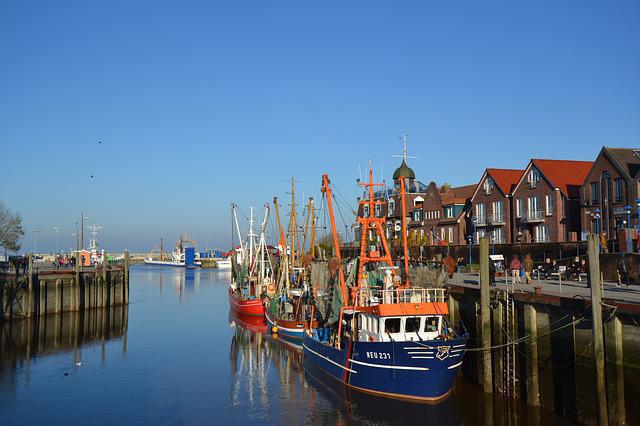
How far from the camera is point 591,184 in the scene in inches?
2258

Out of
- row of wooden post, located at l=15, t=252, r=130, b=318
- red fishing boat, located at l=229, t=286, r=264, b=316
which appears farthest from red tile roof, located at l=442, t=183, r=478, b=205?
row of wooden post, located at l=15, t=252, r=130, b=318

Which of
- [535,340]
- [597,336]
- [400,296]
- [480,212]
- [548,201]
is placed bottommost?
[535,340]

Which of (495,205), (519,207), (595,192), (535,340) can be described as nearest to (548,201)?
(519,207)

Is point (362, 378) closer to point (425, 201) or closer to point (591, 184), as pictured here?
point (591, 184)

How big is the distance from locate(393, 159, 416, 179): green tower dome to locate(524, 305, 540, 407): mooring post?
3319 inches

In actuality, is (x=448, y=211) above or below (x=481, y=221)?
above

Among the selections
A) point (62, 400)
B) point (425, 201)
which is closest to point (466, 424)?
point (62, 400)

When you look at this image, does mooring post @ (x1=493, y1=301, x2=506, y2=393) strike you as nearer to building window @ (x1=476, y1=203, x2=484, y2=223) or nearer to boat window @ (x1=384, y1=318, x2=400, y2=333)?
boat window @ (x1=384, y1=318, x2=400, y2=333)

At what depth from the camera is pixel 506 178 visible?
243ft

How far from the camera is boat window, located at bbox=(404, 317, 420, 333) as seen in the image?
95.2ft

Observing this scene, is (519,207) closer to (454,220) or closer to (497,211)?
(497,211)

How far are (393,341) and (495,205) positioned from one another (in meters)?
49.8

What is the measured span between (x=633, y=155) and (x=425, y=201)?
38.5 m

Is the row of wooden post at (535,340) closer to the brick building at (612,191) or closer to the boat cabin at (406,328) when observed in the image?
the boat cabin at (406,328)
